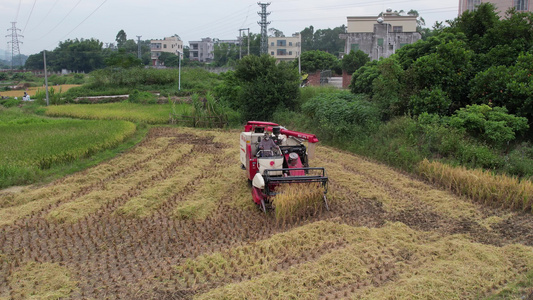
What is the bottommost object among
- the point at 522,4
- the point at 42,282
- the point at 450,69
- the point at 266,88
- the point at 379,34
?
the point at 42,282

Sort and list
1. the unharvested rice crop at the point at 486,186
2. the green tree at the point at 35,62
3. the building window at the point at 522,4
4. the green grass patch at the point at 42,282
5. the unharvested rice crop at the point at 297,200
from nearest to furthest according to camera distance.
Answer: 1. the green grass patch at the point at 42,282
2. the unharvested rice crop at the point at 297,200
3. the unharvested rice crop at the point at 486,186
4. the building window at the point at 522,4
5. the green tree at the point at 35,62

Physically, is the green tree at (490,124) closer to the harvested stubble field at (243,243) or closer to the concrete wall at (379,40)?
the harvested stubble field at (243,243)

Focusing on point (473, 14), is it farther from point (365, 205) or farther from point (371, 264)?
point (371, 264)

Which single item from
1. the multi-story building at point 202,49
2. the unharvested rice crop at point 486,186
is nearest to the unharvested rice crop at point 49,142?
the unharvested rice crop at point 486,186

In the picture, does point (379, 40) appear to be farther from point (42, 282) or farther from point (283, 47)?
point (283, 47)

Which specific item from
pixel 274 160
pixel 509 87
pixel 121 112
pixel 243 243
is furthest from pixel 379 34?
pixel 243 243

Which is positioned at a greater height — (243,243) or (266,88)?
(266,88)
